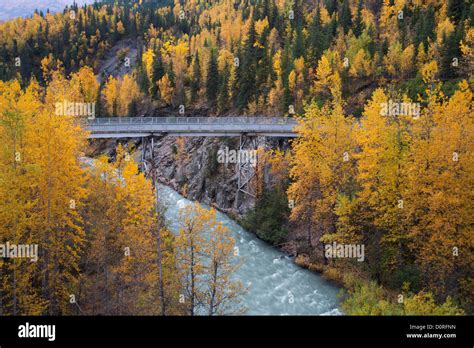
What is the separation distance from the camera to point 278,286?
965 inches

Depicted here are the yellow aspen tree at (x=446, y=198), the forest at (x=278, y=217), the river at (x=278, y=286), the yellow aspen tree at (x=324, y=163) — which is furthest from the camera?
the yellow aspen tree at (x=324, y=163)

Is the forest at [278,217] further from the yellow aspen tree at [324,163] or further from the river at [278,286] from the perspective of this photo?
the river at [278,286]

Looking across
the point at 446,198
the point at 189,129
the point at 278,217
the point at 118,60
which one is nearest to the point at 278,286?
the point at 278,217

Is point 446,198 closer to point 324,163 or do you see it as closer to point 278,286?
point 324,163

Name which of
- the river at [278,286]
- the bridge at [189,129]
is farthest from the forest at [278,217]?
the bridge at [189,129]

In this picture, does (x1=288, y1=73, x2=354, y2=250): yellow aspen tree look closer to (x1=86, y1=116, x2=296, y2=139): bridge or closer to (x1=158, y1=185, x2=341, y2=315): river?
(x1=158, y1=185, x2=341, y2=315): river

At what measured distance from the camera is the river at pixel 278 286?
21734mm

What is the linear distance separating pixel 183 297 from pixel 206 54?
213 ft

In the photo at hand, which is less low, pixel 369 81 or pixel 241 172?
pixel 369 81
